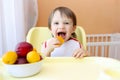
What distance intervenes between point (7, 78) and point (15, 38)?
76 cm

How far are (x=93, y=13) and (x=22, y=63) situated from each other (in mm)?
1485

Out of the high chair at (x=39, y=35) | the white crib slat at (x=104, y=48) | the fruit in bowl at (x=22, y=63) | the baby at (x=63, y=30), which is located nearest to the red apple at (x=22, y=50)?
the fruit in bowl at (x=22, y=63)

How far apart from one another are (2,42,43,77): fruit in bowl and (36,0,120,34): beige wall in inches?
47.7

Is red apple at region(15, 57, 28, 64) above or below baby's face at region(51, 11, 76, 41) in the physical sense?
below

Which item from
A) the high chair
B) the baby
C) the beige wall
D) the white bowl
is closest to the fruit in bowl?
the white bowl

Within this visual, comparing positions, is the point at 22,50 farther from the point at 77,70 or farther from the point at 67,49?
the point at 67,49

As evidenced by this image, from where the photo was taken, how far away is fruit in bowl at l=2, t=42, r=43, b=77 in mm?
654

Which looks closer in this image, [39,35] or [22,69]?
[22,69]

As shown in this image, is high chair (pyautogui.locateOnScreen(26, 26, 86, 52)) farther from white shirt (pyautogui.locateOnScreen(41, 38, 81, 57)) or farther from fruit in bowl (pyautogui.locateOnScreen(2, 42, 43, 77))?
fruit in bowl (pyautogui.locateOnScreen(2, 42, 43, 77))

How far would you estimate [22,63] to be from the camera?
2.20 ft

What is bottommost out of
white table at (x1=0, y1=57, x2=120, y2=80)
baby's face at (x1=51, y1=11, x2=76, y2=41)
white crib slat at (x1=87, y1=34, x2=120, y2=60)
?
white crib slat at (x1=87, y1=34, x2=120, y2=60)

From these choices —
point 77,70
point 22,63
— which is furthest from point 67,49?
point 22,63

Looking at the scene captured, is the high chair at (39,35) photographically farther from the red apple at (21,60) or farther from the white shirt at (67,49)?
the red apple at (21,60)

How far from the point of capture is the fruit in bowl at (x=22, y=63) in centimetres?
65
